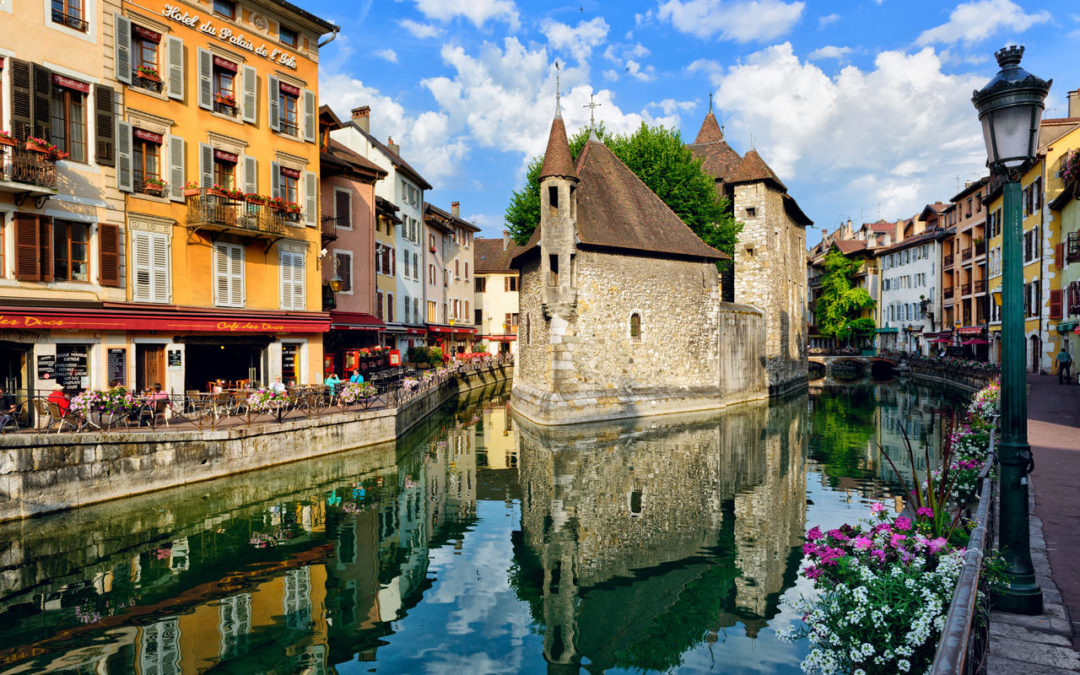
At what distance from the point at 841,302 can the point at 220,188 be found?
189 feet

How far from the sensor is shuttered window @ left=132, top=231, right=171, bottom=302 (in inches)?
655

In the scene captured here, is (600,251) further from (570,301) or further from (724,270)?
(724,270)

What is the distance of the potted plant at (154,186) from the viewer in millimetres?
16875

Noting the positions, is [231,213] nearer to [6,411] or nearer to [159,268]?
[159,268]

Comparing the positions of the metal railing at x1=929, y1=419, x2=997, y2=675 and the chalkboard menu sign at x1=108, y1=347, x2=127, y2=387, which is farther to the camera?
the chalkboard menu sign at x1=108, y1=347, x2=127, y2=387

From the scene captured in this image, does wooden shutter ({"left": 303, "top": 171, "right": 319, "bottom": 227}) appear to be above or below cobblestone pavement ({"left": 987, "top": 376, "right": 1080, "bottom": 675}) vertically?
above

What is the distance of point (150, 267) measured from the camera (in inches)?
666

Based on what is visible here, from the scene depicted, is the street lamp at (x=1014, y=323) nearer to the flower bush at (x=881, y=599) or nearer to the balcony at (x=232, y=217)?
the flower bush at (x=881, y=599)

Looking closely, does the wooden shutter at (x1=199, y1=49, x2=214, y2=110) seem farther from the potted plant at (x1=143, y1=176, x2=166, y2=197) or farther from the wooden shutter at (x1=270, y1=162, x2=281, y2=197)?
the potted plant at (x1=143, y1=176, x2=166, y2=197)

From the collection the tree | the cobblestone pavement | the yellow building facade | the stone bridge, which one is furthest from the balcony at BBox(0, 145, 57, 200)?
the tree

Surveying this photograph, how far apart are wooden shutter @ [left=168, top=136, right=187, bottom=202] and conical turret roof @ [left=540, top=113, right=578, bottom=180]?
39.2ft

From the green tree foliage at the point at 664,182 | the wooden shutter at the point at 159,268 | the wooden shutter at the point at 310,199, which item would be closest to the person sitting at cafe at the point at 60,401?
the wooden shutter at the point at 159,268

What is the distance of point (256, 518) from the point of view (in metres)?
12.3

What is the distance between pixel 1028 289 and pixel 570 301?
23629 mm
